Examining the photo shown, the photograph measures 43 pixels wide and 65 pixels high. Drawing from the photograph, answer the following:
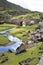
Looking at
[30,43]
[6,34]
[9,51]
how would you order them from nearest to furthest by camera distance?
1. [9,51]
2. [30,43]
3. [6,34]

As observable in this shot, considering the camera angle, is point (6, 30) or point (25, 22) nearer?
point (6, 30)

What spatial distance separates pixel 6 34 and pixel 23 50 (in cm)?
4609

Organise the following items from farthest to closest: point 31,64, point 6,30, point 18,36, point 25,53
A: point 6,30 < point 18,36 < point 25,53 < point 31,64

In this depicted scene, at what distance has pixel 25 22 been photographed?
167625mm

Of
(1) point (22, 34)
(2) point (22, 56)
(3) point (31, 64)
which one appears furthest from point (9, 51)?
(1) point (22, 34)

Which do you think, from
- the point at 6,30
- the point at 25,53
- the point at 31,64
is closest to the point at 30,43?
the point at 25,53

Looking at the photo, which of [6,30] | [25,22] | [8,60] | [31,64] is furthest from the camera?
[25,22]

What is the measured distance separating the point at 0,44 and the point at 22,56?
3069cm

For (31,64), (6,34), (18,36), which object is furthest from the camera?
(6,34)

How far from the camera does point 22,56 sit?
76.3m

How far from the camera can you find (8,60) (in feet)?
241

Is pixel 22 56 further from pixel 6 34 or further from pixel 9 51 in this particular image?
pixel 6 34

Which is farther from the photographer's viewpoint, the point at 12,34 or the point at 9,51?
the point at 12,34

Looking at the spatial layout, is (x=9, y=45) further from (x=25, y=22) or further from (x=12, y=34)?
(x=25, y=22)
